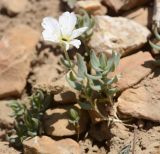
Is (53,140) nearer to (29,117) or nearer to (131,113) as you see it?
(29,117)

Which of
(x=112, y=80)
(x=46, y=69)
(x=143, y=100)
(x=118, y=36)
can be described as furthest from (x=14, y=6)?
(x=143, y=100)

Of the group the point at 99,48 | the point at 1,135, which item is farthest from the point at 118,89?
the point at 1,135

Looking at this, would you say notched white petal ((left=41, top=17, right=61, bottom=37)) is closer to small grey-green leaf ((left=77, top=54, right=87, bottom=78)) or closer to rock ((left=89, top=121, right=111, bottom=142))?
small grey-green leaf ((left=77, top=54, right=87, bottom=78))

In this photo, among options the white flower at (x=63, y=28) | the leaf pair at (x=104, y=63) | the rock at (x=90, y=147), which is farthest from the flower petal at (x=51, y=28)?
the rock at (x=90, y=147)

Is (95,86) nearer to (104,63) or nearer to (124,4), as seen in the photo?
(104,63)

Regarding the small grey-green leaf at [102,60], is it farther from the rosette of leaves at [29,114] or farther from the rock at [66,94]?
the rosette of leaves at [29,114]
